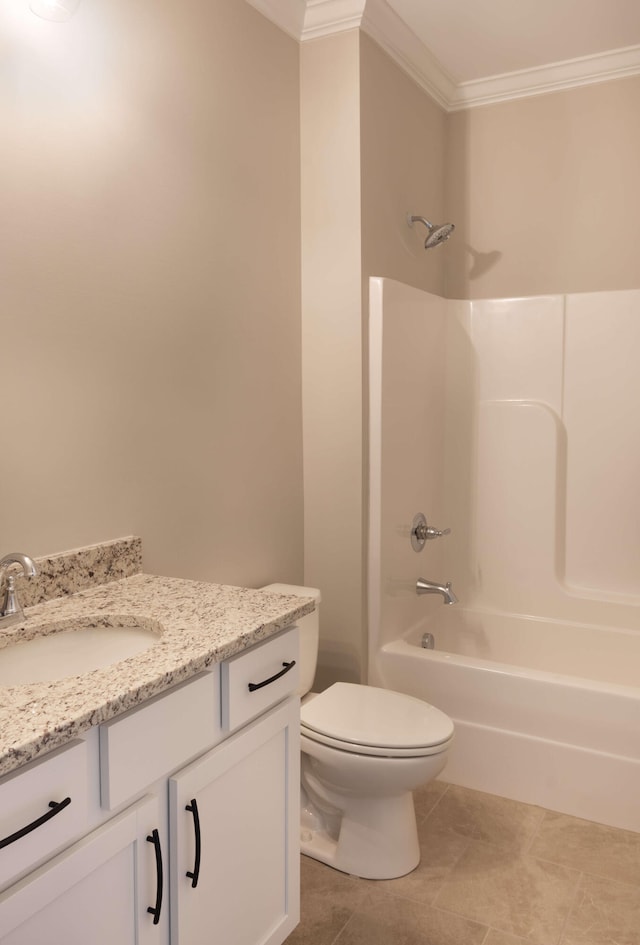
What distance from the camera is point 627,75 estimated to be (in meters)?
2.96

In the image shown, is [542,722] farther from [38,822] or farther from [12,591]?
[38,822]

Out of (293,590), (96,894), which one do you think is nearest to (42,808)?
(96,894)

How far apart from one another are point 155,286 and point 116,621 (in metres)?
0.91

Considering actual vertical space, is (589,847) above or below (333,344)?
below

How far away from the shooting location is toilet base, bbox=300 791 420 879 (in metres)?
2.15

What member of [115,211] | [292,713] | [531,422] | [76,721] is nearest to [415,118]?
[531,422]

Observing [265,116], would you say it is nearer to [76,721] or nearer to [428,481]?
[428,481]

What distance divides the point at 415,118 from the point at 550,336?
1015 millimetres

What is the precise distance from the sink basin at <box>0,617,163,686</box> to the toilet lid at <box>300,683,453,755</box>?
0.78 metres

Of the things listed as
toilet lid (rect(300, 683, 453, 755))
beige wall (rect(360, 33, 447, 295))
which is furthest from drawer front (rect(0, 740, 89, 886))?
beige wall (rect(360, 33, 447, 295))

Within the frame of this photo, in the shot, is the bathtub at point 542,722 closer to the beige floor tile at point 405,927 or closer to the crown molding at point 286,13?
the beige floor tile at point 405,927

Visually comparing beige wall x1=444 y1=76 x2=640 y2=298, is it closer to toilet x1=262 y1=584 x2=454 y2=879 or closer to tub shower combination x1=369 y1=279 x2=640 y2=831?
tub shower combination x1=369 y1=279 x2=640 y2=831

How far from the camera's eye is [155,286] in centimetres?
201

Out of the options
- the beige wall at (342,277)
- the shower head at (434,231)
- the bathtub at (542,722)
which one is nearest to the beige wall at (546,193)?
the shower head at (434,231)
